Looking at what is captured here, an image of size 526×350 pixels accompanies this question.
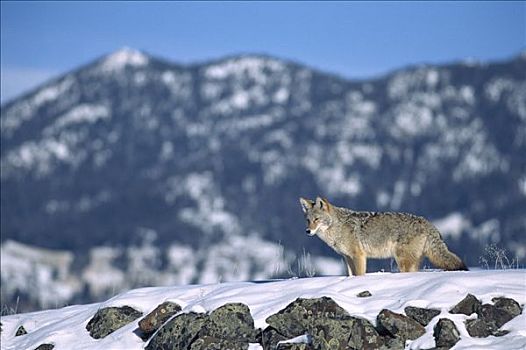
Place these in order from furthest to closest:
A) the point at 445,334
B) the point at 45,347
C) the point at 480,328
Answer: the point at 45,347 < the point at 480,328 < the point at 445,334

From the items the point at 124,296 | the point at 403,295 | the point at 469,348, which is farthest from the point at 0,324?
the point at 469,348

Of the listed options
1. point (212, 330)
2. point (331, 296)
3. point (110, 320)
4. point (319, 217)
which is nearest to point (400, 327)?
point (331, 296)

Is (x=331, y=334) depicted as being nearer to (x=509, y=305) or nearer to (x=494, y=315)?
(x=494, y=315)

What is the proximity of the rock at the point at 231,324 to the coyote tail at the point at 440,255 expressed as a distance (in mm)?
3645

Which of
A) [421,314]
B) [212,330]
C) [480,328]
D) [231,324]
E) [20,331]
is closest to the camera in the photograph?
[480,328]

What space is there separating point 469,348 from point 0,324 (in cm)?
1009

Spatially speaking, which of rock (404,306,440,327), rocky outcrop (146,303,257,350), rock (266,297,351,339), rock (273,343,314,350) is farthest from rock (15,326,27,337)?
rock (404,306,440,327)

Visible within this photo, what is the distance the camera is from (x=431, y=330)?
13141mm

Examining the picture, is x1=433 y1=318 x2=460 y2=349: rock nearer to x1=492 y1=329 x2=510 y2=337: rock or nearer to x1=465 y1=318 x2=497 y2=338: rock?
x1=465 y1=318 x2=497 y2=338: rock

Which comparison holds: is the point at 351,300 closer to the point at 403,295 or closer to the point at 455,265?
the point at 403,295

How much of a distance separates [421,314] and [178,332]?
3.82m

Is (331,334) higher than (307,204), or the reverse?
(307,204)

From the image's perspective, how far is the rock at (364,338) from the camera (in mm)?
13242

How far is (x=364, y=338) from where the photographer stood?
43.7ft
